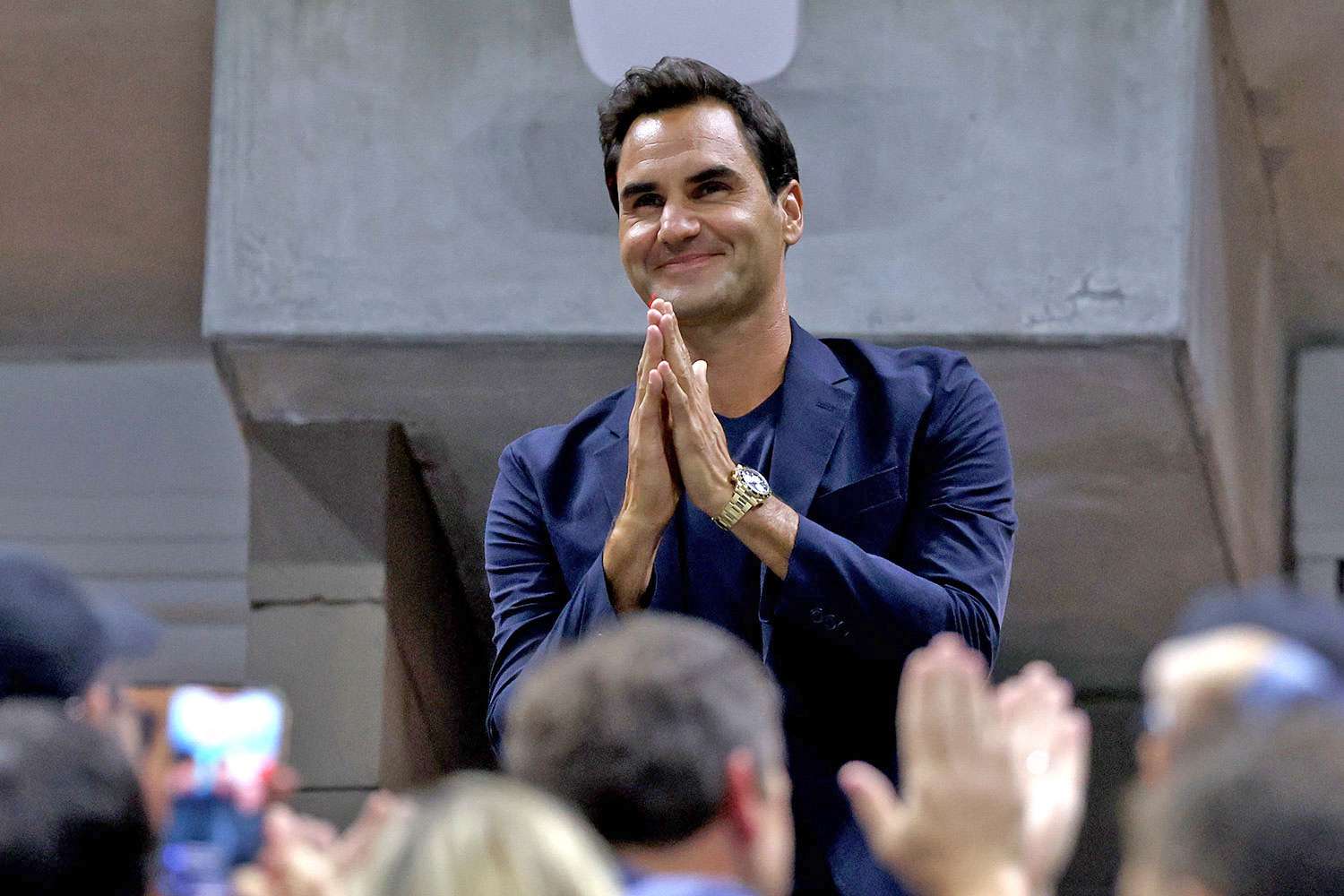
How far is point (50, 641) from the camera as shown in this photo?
1639mm

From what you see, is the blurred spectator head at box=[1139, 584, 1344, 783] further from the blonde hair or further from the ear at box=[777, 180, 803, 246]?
the ear at box=[777, 180, 803, 246]

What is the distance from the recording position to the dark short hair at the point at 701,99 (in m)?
2.55

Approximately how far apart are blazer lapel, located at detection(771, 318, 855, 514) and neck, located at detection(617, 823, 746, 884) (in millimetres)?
870

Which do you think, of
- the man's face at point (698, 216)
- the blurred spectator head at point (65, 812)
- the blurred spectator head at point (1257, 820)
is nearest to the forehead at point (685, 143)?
the man's face at point (698, 216)

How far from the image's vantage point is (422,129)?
3729mm

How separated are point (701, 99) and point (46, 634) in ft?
3.84

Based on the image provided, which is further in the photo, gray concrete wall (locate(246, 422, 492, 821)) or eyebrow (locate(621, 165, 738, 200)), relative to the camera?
gray concrete wall (locate(246, 422, 492, 821))

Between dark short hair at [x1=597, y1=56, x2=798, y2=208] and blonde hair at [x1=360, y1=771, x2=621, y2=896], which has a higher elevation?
dark short hair at [x1=597, y1=56, x2=798, y2=208]

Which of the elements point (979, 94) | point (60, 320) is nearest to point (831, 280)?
point (979, 94)

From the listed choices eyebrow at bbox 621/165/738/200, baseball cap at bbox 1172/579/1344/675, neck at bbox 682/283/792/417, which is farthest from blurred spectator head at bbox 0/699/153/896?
eyebrow at bbox 621/165/738/200

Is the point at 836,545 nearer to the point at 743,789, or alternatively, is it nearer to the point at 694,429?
the point at 694,429

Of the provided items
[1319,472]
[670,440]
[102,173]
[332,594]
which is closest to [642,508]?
[670,440]

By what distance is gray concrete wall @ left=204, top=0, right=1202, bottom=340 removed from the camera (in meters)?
3.56

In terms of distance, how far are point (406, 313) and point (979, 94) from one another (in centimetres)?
102
